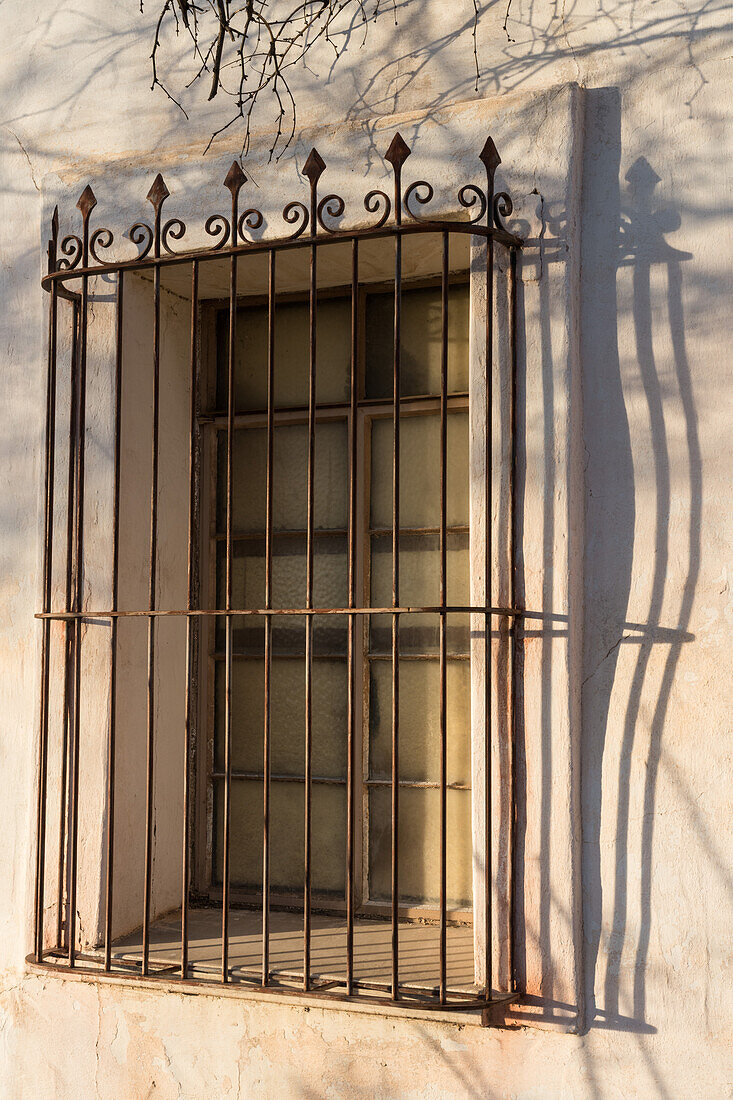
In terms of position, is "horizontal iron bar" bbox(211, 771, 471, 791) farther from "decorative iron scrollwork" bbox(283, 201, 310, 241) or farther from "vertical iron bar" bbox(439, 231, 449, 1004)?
"decorative iron scrollwork" bbox(283, 201, 310, 241)

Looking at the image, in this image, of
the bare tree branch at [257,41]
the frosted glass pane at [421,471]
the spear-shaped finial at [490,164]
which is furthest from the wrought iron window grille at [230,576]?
the bare tree branch at [257,41]

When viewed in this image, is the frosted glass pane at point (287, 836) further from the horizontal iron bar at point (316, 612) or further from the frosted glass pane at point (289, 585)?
the horizontal iron bar at point (316, 612)

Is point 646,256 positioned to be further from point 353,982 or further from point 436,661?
point 353,982

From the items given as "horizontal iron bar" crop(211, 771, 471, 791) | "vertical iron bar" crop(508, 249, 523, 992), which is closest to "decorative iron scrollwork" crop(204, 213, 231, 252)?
"vertical iron bar" crop(508, 249, 523, 992)

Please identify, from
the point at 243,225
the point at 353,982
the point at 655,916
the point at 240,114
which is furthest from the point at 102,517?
the point at 655,916

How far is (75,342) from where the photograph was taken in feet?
11.1

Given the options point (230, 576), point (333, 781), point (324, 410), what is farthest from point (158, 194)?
point (333, 781)

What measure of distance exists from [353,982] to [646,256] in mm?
1936

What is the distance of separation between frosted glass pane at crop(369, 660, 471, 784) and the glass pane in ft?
2.75

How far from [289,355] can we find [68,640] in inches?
44.4

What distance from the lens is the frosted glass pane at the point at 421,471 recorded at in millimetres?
3270

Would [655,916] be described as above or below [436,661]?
below

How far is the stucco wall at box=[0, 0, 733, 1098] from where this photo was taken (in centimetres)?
261

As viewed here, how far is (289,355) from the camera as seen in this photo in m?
3.54
